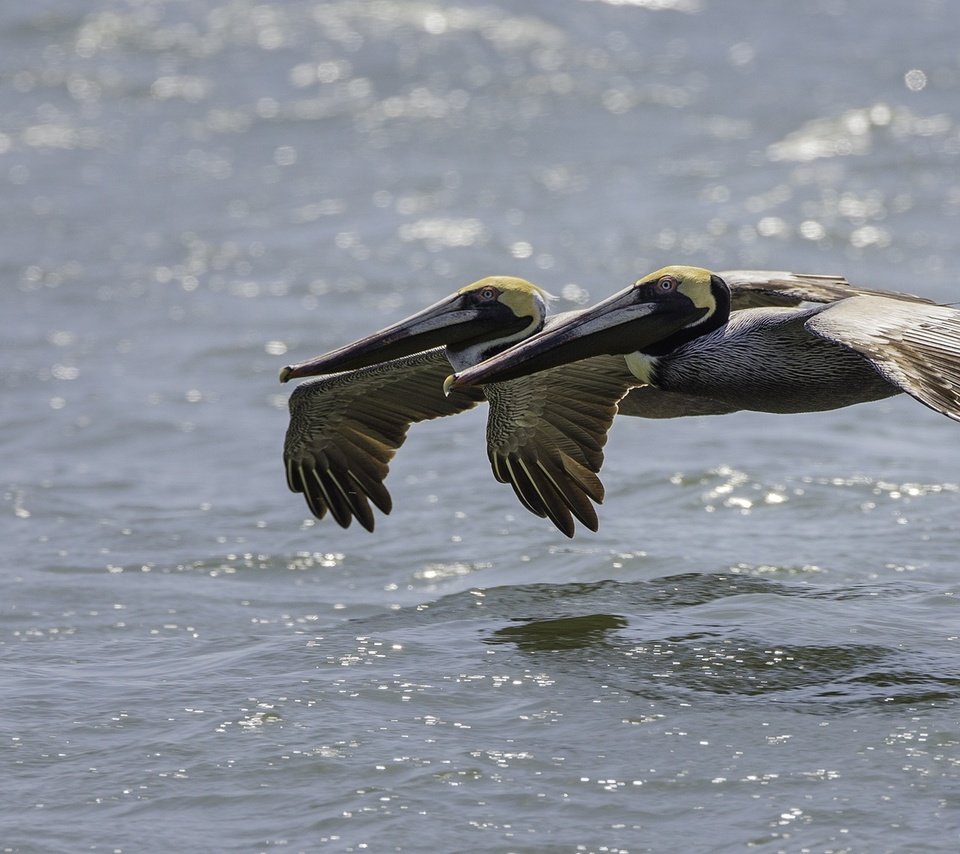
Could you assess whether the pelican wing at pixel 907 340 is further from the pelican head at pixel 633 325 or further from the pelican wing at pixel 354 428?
the pelican wing at pixel 354 428

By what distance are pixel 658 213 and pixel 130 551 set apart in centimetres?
798

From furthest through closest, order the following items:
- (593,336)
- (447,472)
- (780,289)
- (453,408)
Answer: (447,472)
(453,408)
(780,289)
(593,336)

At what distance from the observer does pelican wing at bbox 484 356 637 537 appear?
6.95 metres

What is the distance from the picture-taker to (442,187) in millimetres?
15617

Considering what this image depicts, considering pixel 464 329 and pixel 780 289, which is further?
pixel 464 329

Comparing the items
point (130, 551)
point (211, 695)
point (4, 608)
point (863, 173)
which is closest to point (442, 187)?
point (863, 173)

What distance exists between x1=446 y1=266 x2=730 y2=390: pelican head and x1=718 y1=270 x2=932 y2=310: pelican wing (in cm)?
40

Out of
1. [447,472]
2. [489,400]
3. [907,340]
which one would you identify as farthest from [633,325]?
[447,472]

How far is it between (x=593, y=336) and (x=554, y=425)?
0.75 meters

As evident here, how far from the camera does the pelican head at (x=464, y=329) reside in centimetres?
703

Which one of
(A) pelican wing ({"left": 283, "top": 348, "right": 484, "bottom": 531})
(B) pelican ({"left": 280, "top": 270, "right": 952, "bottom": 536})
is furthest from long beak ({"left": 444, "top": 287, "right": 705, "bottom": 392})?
(A) pelican wing ({"left": 283, "top": 348, "right": 484, "bottom": 531})

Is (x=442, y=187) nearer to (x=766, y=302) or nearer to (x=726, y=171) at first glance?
(x=726, y=171)

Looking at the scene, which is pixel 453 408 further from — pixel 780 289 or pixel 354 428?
pixel 780 289

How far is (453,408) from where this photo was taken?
Result: 24.5 ft
